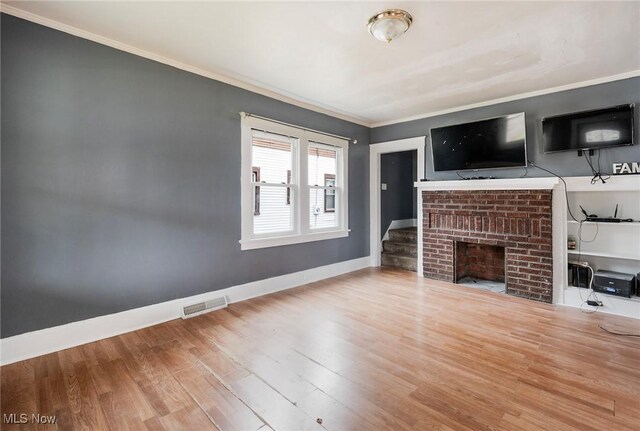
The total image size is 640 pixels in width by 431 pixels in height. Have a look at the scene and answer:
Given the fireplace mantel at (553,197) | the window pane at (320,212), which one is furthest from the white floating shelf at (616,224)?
the window pane at (320,212)

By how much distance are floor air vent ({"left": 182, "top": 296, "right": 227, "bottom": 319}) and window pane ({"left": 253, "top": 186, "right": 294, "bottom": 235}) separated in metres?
0.90

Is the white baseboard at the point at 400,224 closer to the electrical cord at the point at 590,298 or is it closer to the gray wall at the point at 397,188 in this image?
the gray wall at the point at 397,188

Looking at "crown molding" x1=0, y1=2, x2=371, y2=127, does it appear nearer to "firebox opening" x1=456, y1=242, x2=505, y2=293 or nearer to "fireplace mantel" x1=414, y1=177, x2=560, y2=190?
"fireplace mantel" x1=414, y1=177, x2=560, y2=190

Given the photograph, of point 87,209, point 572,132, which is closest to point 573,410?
point 572,132

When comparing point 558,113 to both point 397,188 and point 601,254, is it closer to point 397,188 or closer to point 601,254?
point 601,254

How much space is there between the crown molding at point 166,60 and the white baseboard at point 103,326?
2377 millimetres

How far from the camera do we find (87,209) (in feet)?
8.08

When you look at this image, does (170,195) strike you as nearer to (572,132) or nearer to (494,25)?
(494,25)

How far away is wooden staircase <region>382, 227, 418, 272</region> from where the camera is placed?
509cm

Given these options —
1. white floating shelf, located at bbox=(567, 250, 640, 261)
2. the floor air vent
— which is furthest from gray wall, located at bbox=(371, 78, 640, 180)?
the floor air vent

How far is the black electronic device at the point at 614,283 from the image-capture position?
9.73 feet

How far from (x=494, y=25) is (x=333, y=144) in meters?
2.61

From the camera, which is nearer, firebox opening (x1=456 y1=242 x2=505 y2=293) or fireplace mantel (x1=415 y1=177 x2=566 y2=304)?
fireplace mantel (x1=415 y1=177 x2=566 y2=304)

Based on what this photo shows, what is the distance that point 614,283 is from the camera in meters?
3.02
